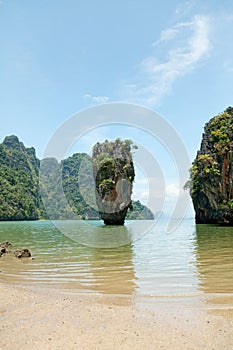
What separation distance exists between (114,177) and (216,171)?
44.4ft

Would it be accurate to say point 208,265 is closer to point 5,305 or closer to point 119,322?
point 119,322

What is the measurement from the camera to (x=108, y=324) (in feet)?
12.8

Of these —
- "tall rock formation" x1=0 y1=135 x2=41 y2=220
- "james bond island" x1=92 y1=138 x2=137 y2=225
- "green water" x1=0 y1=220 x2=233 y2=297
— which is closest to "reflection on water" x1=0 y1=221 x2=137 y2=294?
"green water" x1=0 y1=220 x2=233 y2=297

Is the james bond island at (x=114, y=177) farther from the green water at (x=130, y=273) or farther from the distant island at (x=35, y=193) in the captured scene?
the distant island at (x=35, y=193)

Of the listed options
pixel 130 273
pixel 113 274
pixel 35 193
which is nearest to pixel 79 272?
pixel 113 274

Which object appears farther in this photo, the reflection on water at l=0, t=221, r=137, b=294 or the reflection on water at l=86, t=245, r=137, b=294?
the reflection on water at l=0, t=221, r=137, b=294

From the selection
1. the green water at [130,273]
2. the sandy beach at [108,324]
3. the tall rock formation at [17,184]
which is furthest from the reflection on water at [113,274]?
the tall rock formation at [17,184]

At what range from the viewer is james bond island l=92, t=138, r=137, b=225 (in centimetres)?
4112

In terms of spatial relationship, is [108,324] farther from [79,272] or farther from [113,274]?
[79,272]

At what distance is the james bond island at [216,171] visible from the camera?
33188 mm

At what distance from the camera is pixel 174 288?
5871mm

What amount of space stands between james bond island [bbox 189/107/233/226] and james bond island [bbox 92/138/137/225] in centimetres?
902

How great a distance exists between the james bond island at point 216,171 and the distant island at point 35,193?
40.2m

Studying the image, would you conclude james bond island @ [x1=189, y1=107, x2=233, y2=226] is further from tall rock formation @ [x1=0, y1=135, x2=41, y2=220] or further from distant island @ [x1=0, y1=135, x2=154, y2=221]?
tall rock formation @ [x1=0, y1=135, x2=41, y2=220]
